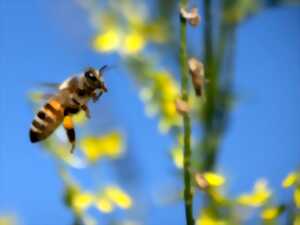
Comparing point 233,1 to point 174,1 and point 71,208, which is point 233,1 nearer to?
point 174,1

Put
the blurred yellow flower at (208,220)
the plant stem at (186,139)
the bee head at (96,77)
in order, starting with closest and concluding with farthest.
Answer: the plant stem at (186,139) → the blurred yellow flower at (208,220) → the bee head at (96,77)

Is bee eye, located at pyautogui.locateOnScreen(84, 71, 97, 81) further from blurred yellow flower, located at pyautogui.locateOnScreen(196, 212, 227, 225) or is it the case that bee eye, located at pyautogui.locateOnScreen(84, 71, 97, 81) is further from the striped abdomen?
blurred yellow flower, located at pyautogui.locateOnScreen(196, 212, 227, 225)

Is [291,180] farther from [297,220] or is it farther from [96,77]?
[96,77]

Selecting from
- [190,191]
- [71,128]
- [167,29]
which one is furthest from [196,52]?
[190,191]

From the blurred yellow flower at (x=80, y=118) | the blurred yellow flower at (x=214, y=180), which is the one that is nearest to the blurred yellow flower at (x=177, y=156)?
the blurred yellow flower at (x=214, y=180)

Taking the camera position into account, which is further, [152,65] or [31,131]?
[152,65]

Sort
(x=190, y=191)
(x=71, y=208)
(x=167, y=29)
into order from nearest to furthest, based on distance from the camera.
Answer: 1. (x=190, y=191)
2. (x=71, y=208)
3. (x=167, y=29)

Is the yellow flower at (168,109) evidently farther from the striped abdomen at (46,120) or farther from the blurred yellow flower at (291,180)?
the blurred yellow flower at (291,180)
